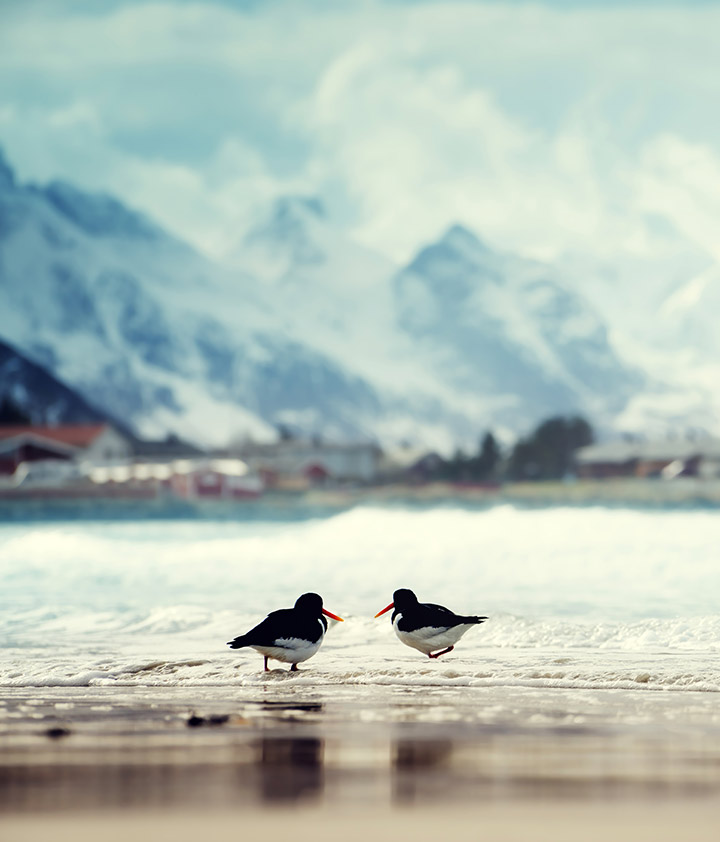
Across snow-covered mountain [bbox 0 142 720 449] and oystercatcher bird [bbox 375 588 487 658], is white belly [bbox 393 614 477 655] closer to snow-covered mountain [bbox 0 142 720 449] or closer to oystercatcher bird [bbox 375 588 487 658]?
oystercatcher bird [bbox 375 588 487 658]

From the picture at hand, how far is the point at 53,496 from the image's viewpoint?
5719 centimetres

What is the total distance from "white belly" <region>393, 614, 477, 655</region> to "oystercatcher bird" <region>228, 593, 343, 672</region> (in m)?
0.42

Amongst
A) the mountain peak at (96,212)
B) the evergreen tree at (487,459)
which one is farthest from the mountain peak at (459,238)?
the evergreen tree at (487,459)

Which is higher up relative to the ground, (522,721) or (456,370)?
(456,370)

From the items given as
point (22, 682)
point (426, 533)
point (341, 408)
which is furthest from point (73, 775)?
point (341, 408)

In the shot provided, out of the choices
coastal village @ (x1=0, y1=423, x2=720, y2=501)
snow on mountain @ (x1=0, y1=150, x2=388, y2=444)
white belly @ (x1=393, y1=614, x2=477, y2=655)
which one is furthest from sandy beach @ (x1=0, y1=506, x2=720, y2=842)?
snow on mountain @ (x1=0, y1=150, x2=388, y2=444)

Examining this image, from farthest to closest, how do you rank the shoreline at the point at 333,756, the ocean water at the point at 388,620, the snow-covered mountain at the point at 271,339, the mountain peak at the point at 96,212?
1. the snow-covered mountain at the point at 271,339
2. the mountain peak at the point at 96,212
3. the ocean water at the point at 388,620
4. the shoreline at the point at 333,756

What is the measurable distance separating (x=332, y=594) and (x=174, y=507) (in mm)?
48287

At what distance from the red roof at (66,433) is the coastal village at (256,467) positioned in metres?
0.05

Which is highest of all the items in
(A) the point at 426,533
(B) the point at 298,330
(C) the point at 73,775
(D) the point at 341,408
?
(B) the point at 298,330

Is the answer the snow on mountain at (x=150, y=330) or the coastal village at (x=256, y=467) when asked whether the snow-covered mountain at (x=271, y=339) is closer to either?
the snow on mountain at (x=150, y=330)

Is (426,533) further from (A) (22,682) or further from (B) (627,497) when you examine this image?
(B) (627,497)

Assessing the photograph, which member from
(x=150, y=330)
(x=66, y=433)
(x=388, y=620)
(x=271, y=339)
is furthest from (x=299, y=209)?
(x=388, y=620)

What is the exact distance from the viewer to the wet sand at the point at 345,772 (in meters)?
2.70
